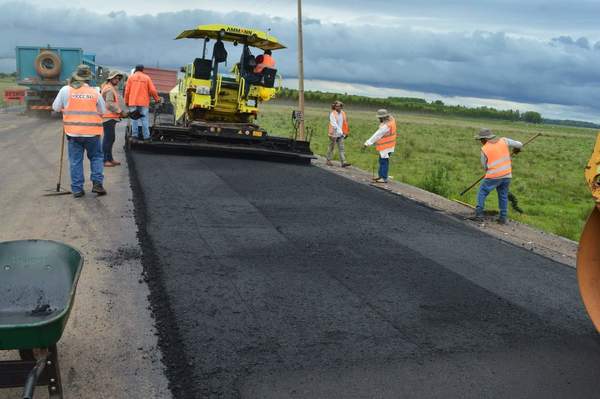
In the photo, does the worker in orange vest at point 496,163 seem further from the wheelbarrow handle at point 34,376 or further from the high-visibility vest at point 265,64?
the wheelbarrow handle at point 34,376

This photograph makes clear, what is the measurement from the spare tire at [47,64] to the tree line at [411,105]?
42.0 m

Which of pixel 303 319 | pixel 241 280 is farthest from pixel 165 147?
pixel 303 319

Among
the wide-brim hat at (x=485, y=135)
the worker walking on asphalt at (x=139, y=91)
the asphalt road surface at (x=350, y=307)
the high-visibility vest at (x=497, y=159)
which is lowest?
the asphalt road surface at (x=350, y=307)

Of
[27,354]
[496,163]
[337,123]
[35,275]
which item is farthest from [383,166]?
[27,354]

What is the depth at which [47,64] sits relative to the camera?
22.4 metres

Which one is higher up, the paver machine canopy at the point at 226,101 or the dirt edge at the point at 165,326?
the paver machine canopy at the point at 226,101

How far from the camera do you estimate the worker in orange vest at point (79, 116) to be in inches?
316

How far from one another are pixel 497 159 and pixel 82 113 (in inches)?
236

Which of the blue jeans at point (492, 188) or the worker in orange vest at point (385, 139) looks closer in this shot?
the blue jeans at point (492, 188)

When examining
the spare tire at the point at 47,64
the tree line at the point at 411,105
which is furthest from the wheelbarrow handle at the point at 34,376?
the tree line at the point at 411,105

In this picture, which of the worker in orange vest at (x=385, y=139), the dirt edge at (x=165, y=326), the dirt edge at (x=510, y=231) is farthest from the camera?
the worker in orange vest at (x=385, y=139)

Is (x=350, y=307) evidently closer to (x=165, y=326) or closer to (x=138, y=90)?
(x=165, y=326)

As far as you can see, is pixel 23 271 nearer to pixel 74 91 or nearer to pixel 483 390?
pixel 483 390

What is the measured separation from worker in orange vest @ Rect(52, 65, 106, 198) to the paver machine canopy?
4.34 meters
